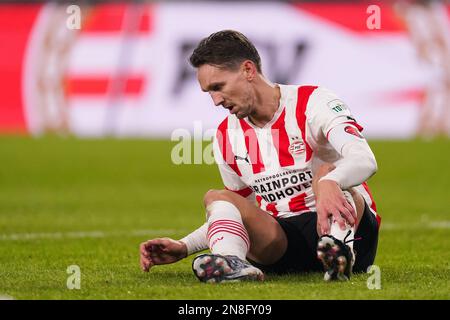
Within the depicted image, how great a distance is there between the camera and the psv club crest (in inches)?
235

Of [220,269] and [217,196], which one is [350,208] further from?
[217,196]

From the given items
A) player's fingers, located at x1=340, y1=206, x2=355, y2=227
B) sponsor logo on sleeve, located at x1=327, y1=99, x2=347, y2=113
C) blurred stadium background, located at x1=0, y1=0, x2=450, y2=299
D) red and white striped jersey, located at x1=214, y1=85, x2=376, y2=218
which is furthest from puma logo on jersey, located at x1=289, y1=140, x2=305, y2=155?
blurred stadium background, located at x1=0, y1=0, x2=450, y2=299

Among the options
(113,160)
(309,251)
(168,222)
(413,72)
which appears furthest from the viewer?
(413,72)

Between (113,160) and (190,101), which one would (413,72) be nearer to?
(190,101)

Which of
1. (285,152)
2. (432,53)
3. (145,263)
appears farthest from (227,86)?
(432,53)

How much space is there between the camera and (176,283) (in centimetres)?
577

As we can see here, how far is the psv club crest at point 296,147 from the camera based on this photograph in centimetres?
597

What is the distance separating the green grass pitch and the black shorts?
162 millimetres

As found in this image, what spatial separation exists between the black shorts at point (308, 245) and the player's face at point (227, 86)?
71 centimetres

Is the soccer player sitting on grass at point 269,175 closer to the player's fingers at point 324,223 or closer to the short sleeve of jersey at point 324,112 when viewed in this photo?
the short sleeve of jersey at point 324,112

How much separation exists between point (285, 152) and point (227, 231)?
58 cm

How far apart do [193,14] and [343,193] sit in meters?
15.1

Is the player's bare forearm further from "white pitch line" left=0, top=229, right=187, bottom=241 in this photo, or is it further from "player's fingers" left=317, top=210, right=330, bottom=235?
"white pitch line" left=0, top=229, right=187, bottom=241
